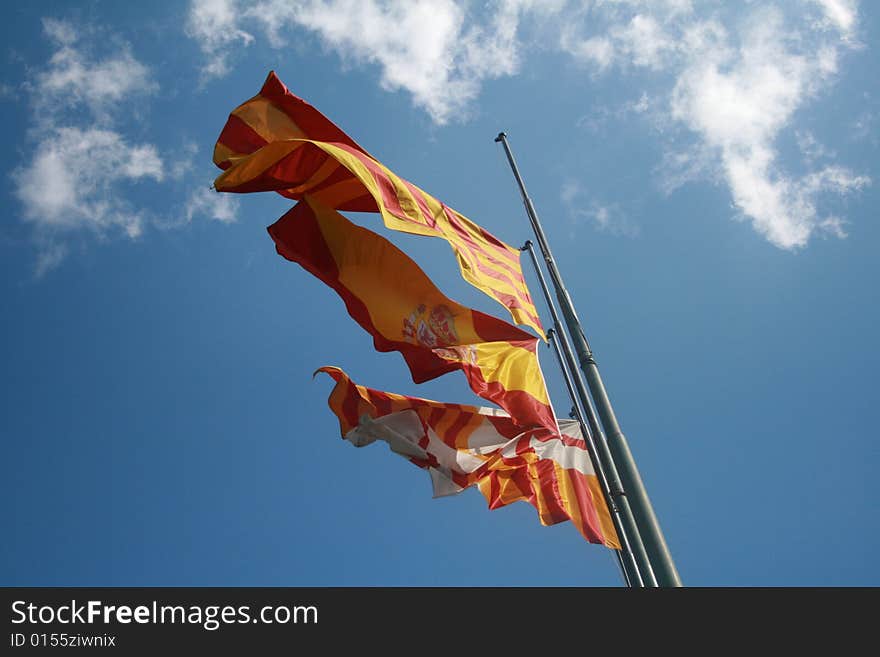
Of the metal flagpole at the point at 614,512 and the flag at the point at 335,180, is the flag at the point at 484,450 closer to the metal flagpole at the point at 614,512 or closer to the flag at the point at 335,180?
the metal flagpole at the point at 614,512

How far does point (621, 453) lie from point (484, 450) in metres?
2.04

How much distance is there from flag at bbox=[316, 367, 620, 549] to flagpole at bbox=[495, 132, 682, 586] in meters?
0.95

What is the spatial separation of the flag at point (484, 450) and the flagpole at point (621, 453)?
3.13ft

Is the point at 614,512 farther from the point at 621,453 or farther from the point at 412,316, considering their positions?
the point at 412,316

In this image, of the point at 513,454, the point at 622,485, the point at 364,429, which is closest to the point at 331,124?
the point at 364,429

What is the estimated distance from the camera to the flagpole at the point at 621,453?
21.2ft

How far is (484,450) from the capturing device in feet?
29.0

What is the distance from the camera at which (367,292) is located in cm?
894

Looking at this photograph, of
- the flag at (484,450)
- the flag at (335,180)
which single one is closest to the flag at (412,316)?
the flag at (335,180)

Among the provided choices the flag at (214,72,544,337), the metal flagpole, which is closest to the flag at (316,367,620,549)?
the metal flagpole

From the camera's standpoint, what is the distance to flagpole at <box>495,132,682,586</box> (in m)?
6.47

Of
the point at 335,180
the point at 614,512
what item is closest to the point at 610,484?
the point at 614,512
